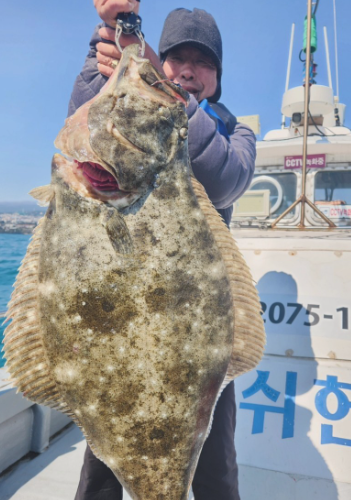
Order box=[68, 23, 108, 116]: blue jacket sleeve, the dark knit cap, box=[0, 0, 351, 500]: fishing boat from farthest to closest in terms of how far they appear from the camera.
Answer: box=[0, 0, 351, 500]: fishing boat → the dark knit cap → box=[68, 23, 108, 116]: blue jacket sleeve

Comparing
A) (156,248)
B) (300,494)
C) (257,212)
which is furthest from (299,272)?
(257,212)

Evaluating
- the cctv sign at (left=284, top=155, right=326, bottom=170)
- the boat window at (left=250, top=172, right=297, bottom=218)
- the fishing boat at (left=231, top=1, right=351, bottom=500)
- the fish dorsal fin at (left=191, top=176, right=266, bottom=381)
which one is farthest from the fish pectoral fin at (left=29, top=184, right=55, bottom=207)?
the cctv sign at (left=284, top=155, right=326, bottom=170)

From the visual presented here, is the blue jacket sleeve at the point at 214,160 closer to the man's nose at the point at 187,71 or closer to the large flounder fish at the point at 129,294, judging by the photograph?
the large flounder fish at the point at 129,294

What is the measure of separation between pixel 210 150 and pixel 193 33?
1.98 ft

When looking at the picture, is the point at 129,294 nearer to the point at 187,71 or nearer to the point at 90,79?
the point at 90,79

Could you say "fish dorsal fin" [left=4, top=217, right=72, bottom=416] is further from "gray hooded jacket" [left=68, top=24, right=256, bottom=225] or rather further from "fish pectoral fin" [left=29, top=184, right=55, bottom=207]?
"gray hooded jacket" [left=68, top=24, right=256, bottom=225]

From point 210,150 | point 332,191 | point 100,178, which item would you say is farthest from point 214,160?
point 332,191

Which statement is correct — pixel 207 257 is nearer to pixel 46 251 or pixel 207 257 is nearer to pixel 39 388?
pixel 46 251

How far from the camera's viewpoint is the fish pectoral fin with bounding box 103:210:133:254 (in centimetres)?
117

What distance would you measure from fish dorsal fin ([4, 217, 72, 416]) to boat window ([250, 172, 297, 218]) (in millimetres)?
5732

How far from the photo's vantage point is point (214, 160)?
138 cm

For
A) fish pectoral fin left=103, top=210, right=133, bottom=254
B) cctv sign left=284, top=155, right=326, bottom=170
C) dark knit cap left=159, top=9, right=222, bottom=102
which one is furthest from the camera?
cctv sign left=284, top=155, right=326, bottom=170

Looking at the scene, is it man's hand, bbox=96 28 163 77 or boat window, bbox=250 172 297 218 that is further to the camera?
boat window, bbox=250 172 297 218

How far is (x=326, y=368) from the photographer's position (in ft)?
10.0
